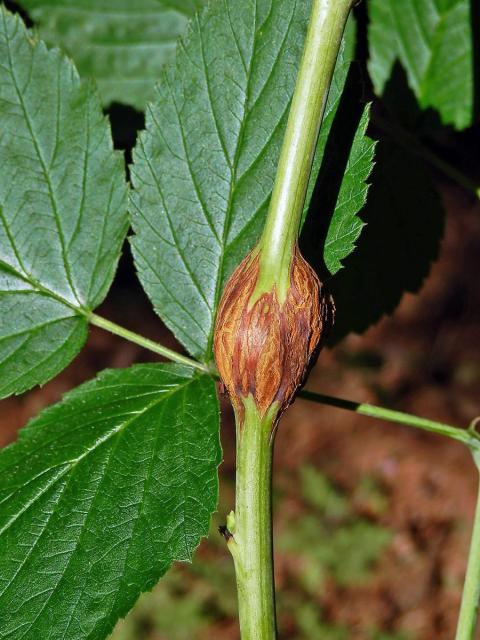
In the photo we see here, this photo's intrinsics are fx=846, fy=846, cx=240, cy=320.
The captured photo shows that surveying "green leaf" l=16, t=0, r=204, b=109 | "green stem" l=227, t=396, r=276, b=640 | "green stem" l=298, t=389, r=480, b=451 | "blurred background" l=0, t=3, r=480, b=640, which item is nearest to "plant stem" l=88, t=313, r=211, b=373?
"green stem" l=298, t=389, r=480, b=451

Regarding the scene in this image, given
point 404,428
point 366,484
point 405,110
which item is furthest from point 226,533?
point 404,428

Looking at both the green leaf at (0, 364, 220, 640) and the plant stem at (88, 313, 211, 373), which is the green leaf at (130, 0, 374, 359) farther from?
the green leaf at (0, 364, 220, 640)

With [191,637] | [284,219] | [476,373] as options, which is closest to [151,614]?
[191,637]

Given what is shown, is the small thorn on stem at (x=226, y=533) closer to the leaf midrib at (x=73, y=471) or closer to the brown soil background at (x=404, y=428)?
the leaf midrib at (x=73, y=471)

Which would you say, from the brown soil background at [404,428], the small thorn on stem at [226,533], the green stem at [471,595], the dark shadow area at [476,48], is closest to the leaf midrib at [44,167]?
the small thorn on stem at [226,533]

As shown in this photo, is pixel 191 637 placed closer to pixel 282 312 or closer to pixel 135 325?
pixel 135 325
